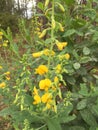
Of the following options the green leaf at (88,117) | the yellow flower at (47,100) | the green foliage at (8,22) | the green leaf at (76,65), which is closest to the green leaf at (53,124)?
the yellow flower at (47,100)

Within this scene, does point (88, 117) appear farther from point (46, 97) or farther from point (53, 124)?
point (46, 97)

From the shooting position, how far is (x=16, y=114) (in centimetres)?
180

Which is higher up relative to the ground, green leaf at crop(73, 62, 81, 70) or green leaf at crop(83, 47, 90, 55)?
green leaf at crop(83, 47, 90, 55)

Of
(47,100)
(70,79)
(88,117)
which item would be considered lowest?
(88,117)

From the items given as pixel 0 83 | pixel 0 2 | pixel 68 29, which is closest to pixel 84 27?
pixel 68 29

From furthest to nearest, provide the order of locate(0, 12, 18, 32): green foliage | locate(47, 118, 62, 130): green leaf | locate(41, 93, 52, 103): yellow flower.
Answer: locate(0, 12, 18, 32): green foliage
locate(47, 118, 62, 130): green leaf
locate(41, 93, 52, 103): yellow flower

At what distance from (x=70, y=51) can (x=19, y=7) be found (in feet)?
31.2

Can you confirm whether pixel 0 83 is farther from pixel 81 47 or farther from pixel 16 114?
pixel 81 47

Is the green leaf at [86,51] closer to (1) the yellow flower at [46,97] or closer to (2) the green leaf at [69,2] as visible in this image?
(2) the green leaf at [69,2]

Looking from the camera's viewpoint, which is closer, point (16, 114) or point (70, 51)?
point (16, 114)

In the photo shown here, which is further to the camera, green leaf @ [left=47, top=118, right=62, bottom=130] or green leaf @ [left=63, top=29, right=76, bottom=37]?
green leaf @ [left=63, top=29, right=76, bottom=37]

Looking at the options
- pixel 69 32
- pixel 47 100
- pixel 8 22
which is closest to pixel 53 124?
pixel 47 100

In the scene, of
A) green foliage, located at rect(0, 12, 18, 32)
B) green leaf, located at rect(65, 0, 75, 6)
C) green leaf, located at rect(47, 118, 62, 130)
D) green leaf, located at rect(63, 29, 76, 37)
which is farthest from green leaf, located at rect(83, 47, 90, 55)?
green foliage, located at rect(0, 12, 18, 32)

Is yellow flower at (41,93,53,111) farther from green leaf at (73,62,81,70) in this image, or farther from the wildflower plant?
green leaf at (73,62,81,70)
